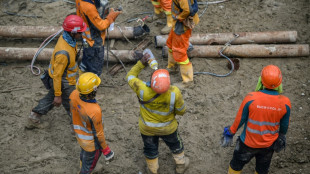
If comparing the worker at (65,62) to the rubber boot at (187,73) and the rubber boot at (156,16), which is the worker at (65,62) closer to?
the rubber boot at (187,73)

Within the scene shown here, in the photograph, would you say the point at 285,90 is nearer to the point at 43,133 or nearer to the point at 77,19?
the point at 77,19

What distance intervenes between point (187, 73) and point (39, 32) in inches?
146

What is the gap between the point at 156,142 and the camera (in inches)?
191

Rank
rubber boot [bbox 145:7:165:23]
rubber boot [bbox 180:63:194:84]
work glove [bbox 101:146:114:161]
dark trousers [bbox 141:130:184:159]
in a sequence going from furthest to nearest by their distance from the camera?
rubber boot [bbox 145:7:165:23] < rubber boot [bbox 180:63:194:84] < dark trousers [bbox 141:130:184:159] < work glove [bbox 101:146:114:161]

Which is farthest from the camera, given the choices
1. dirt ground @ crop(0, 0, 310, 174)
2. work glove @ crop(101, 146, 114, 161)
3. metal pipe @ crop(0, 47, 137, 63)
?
metal pipe @ crop(0, 47, 137, 63)

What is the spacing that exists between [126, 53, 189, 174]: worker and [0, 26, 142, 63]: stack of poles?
8.91 ft

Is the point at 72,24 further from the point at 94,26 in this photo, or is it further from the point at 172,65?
the point at 172,65

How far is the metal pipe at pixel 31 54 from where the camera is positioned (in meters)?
7.21

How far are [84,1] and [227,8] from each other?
4.45 meters

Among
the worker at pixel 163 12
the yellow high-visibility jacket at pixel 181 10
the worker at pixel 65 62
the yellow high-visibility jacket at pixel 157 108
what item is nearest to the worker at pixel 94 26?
the worker at pixel 65 62

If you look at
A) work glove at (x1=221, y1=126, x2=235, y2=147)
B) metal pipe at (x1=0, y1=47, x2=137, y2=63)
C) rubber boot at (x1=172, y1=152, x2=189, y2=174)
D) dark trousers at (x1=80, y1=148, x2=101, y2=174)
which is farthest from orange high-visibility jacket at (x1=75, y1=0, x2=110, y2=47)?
work glove at (x1=221, y1=126, x2=235, y2=147)

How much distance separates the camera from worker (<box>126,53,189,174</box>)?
161 inches

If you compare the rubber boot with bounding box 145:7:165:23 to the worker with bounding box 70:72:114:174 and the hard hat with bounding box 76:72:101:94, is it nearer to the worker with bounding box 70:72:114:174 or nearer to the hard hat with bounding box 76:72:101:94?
the worker with bounding box 70:72:114:174

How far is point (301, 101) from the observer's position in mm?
6289
